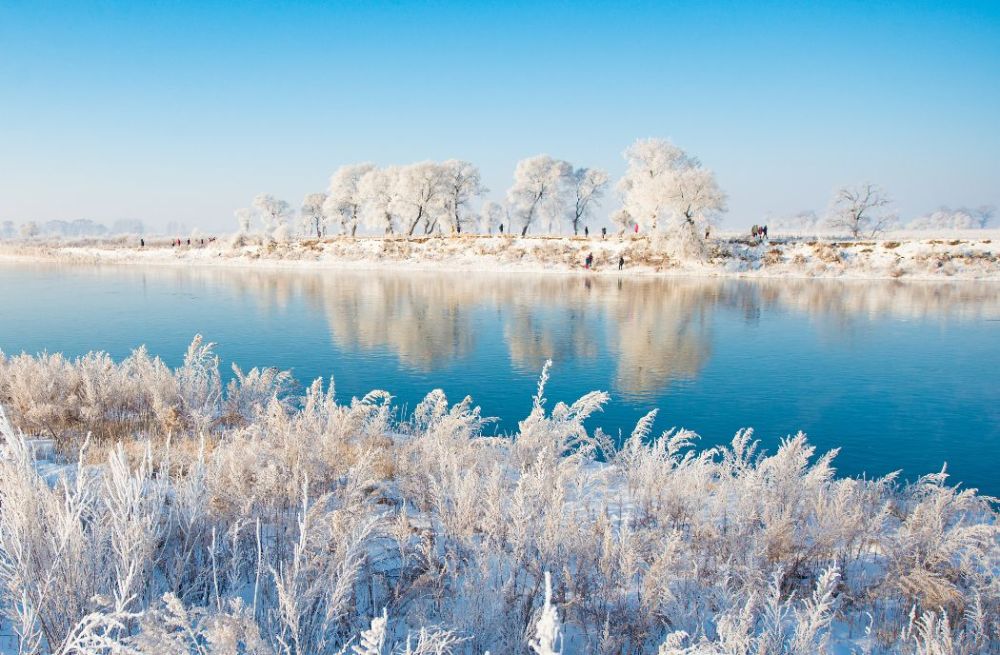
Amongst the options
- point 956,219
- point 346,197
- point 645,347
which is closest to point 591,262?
point 645,347

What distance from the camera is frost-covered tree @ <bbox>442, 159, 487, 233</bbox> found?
71.9 metres

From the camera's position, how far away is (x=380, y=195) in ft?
248

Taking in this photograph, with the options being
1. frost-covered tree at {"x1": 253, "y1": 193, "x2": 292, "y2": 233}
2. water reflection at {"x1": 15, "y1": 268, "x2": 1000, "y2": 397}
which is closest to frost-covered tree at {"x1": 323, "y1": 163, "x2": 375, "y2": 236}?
frost-covered tree at {"x1": 253, "y1": 193, "x2": 292, "y2": 233}

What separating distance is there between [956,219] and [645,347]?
137 metres

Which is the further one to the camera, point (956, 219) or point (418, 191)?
point (956, 219)

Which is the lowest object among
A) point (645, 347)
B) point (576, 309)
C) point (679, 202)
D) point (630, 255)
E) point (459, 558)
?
point (645, 347)

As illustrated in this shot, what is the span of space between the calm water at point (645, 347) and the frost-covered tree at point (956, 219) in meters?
99.0

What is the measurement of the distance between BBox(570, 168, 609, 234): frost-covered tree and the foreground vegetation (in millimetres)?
71372

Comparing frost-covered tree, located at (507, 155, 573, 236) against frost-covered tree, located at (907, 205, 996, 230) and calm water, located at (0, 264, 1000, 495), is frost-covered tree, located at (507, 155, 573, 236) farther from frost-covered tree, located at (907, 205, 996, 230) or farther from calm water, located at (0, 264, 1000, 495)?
frost-covered tree, located at (907, 205, 996, 230)

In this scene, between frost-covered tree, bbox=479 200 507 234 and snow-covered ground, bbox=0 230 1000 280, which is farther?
Answer: frost-covered tree, bbox=479 200 507 234

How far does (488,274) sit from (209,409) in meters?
38.4

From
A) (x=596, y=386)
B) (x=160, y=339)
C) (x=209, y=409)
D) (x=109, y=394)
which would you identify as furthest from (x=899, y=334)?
(x=160, y=339)

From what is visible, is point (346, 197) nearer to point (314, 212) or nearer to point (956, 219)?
point (314, 212)

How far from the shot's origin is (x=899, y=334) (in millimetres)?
19922
